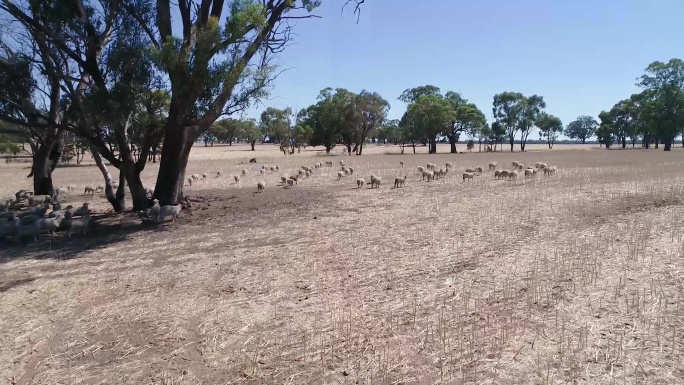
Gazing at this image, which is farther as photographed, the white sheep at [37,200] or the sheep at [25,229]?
the white sheep at [37,200]

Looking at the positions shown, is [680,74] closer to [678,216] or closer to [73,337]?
[678,216]

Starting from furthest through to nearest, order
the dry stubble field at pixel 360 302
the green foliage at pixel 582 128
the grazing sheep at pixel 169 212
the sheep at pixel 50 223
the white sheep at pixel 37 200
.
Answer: the green foliage at pixel 582 128
the white sheep at pixel 37 200
the grazing sheep at pixel 169 212
the sheep at pixel 50 223
the dry stubble field at pixel 360 302

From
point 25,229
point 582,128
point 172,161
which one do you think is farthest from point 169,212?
point 582,128

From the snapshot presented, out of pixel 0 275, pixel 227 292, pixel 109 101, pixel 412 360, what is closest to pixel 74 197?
pixel 109 101

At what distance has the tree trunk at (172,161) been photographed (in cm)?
1477

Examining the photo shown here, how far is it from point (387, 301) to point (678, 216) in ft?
30.9

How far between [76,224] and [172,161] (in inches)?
148

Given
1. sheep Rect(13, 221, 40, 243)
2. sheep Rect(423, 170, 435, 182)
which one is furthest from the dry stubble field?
sheep Rect(423, 170, 435, 182)

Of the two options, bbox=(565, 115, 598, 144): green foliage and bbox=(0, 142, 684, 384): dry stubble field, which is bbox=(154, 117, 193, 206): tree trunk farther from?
bbox=(565, 115, 598, 144): green foliage

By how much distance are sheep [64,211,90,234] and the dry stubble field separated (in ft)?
1.27

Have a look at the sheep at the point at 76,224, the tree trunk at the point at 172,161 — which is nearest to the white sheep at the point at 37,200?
the tree trunk at the point at 172,161

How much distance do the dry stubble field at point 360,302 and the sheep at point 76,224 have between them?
0.39 metres

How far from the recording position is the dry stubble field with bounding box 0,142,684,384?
4906mm

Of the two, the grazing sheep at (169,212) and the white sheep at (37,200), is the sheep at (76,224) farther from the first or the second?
the white sheep at (37,200)
